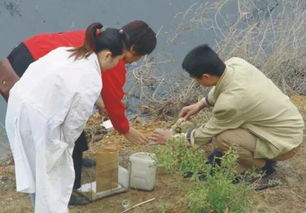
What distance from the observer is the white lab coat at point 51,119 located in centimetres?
330

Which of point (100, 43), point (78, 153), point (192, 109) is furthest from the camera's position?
point (192, 109)

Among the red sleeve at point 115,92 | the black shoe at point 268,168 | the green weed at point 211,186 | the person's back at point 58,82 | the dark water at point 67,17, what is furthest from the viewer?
the dark water at point 67,17

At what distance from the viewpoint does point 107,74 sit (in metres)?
3.93

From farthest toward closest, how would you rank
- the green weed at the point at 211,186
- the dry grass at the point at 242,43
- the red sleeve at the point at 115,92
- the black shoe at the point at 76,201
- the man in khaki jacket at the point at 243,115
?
1. the dry grass at the point at 242,43
2. the black shoe at the point at 76,201
3. the man in khaki jacket at the point at 243,115
4. the red sleeve at the point at 115,92
5. the green weed at the point at 211,186

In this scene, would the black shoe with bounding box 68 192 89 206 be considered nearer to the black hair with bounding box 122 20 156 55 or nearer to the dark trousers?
the dark trousers

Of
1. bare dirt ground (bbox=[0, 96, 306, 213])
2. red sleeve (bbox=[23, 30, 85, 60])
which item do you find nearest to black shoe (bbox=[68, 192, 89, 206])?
bare dirt ground (bbox=[0, 96, 306, 213])

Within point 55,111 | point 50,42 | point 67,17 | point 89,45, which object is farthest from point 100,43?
point 67,17

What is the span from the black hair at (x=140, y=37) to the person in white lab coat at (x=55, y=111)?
7.3 inches

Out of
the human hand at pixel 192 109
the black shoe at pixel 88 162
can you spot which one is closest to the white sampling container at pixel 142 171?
the black shoe at pixel 88 162

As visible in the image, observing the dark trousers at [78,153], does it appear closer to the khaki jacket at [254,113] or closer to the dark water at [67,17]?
the khaki jacket at [254,113]

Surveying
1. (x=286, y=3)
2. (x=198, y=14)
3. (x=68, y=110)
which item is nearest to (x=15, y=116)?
(x=68, y=110)

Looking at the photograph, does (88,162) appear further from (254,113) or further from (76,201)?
(254,113)

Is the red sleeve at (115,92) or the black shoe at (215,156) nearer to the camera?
the red sleeve at (115,92)

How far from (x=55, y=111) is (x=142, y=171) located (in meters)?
1.21
